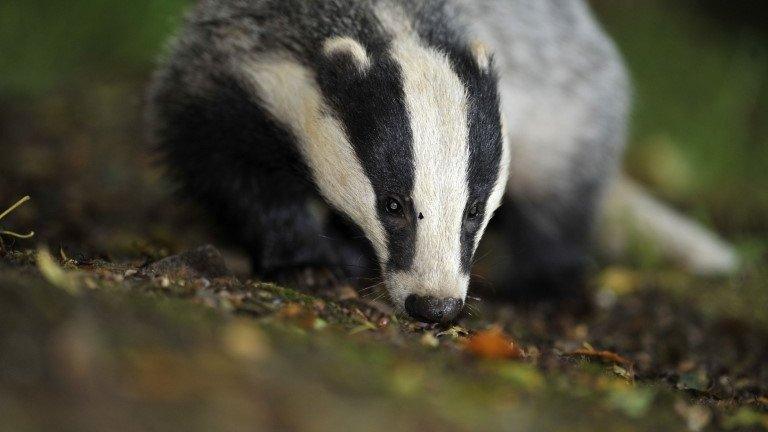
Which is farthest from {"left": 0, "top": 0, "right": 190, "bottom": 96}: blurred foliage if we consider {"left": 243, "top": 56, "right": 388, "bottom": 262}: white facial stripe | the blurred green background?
{"left": 243, "top": 56, "right": 388, "bottom": 262}: white facial stripe

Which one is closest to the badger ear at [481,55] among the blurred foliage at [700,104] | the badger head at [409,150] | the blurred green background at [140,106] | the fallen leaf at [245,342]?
the badger head at [409,150]

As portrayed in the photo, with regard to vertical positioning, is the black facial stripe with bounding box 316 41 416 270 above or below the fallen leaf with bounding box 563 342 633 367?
above

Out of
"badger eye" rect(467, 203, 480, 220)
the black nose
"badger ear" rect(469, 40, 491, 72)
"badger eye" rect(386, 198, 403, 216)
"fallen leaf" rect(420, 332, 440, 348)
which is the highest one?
"badger ear" rect(469, 40, 491, 72)

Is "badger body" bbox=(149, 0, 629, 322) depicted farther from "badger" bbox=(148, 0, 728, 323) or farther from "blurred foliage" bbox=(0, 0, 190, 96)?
"blurred foliage" bbox=(0, 0, 190, 96)

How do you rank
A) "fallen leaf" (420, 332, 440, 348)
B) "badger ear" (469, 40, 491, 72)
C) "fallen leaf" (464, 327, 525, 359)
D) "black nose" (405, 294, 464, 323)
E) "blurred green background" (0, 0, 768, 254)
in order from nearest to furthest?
"fallen leaf" (464, 327, 525, 359), "fallen leaf" (420, 332, 440, 348), "black nose" (405, 294, 464, 323), "badger ear" (469, 40, 491, 72), "blurred green background" (0, 0, 768, 254)

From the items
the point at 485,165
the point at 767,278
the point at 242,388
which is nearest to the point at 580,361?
the point at 485,165

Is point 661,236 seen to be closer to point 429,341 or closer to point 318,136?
point 318,136

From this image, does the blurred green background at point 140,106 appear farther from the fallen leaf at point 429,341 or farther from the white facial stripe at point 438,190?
the fallen leaf at point 429,341

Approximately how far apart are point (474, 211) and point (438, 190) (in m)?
0.24

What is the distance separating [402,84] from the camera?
319 centimetres

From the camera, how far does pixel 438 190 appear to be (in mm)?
3066

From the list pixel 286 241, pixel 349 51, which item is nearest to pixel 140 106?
pixel 286 241

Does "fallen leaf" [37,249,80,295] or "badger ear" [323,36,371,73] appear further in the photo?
"badger ear" [323,36,371,73]

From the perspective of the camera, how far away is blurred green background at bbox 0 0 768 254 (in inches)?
215
